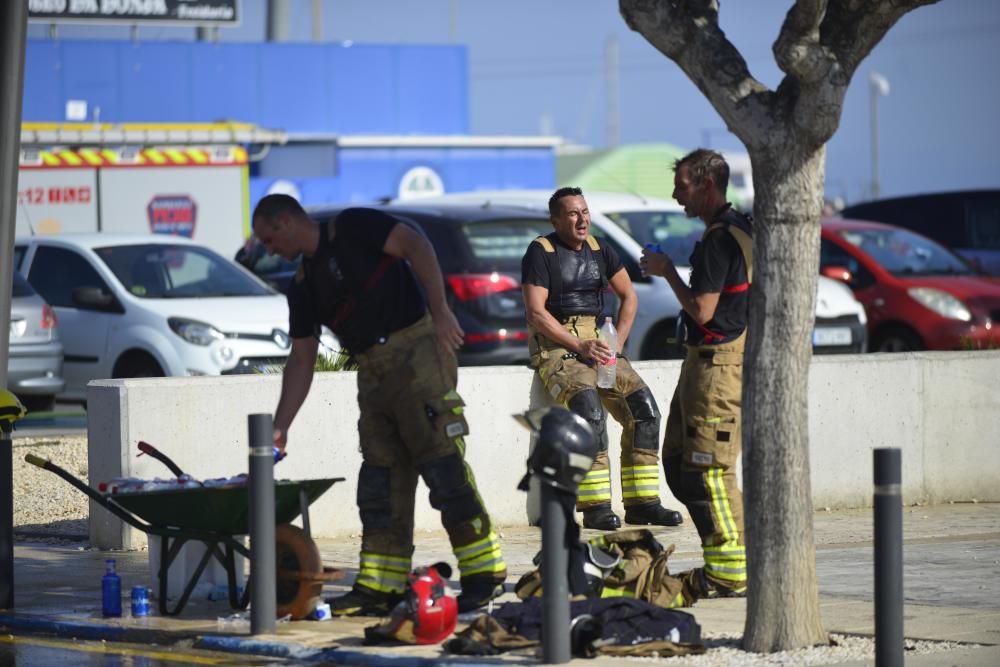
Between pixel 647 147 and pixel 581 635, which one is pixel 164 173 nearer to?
pixel 581 635

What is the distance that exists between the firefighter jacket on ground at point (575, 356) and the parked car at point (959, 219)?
11.1 metres

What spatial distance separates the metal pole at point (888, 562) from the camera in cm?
629

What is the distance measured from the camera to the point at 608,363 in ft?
32.1

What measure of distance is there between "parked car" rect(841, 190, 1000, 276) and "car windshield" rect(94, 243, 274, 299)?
8894 mm

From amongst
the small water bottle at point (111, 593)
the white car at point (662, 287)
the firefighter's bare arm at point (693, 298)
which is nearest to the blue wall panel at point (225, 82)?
the white car at point (662, 287)

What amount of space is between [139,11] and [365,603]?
1215 inches

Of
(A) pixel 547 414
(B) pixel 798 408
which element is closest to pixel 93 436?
(A) pixel 547 414

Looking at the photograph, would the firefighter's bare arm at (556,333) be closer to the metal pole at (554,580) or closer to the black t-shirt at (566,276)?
the black t-shirt at (566,276)

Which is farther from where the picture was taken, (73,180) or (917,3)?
(73,180)

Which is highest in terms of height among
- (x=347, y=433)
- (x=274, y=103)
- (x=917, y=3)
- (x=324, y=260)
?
(x=274, y=103)

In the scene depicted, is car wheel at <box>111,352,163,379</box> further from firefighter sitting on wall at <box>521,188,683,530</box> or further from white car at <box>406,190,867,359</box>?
firefighter sitting on wall at <box>521,188,683,530</box>

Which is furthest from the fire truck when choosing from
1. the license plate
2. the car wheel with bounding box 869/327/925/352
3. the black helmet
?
the black helmet

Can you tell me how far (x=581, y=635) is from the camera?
6.92 metres

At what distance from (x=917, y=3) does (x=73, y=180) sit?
694 inches
